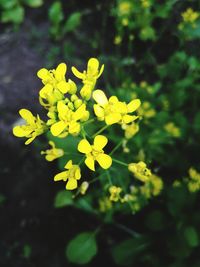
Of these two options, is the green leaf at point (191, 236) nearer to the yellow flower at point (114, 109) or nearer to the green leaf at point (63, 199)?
the green leaf at point (63, 199)

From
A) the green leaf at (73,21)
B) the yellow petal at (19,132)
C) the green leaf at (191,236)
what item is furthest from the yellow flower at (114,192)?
the green leaf at (73,21)

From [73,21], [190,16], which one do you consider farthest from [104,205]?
[73,21]

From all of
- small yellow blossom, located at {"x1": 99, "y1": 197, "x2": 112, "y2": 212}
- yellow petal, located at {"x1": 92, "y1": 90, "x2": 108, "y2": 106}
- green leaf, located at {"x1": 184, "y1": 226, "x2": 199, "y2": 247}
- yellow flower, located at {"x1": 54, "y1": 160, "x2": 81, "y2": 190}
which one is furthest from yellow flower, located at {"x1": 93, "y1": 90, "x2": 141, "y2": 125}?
green leaf, located at {"x1": 184, "y1": 226, "x2": 199, "y2": 247}

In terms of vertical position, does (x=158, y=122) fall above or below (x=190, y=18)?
below

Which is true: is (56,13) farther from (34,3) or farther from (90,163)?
(90,163)

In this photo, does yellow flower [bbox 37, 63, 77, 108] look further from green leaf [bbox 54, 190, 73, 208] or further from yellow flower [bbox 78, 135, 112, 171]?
green leaf [bbox 54, 190, 73, 208]

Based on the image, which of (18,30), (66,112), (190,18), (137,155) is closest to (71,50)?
(18,30)

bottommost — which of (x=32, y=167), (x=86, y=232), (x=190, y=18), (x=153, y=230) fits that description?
(x=153, y=230)

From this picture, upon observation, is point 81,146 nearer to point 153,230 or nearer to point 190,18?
point 153,230
